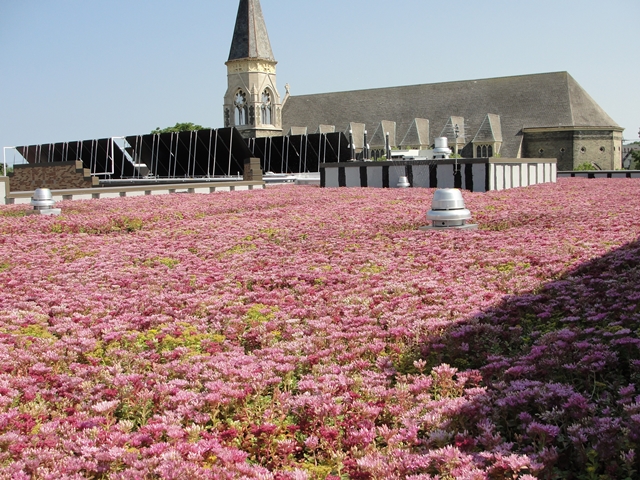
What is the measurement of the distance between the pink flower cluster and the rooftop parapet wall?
1706 centimetres

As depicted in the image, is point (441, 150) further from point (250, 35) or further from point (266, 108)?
point (266, 108)

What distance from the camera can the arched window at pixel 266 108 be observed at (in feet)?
314

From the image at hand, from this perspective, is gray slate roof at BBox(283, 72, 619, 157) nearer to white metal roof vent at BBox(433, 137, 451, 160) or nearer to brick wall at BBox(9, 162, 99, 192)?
white metal roof vent at BBox(433, 137, 451, 160)

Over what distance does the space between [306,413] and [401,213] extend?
13061mm

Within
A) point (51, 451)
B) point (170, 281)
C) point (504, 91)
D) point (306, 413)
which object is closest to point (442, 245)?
point (170, 281)

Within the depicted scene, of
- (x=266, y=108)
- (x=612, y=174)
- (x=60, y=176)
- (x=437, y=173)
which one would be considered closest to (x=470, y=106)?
(x=266, y=108)

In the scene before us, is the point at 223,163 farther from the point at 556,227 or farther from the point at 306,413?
the point at 306,413

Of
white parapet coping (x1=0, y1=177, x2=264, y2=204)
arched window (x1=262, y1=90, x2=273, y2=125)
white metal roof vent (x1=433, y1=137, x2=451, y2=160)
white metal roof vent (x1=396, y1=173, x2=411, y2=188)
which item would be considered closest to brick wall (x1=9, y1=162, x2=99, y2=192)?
white parapet coping (x1=0, y1=177, x2=264, y2=204)

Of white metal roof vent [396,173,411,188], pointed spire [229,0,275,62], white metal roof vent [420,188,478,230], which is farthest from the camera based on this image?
pointed spire [229,0,275,62]

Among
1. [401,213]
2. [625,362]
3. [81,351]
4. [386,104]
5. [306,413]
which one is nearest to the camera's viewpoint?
[306,413]

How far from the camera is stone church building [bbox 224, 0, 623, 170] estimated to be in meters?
86.3

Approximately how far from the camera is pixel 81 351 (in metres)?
6.52

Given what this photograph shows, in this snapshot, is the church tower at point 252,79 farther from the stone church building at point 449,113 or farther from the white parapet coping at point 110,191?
the white parapet coping at point 110,191

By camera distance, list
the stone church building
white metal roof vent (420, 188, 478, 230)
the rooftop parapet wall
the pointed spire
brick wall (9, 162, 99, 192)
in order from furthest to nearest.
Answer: the pointed spire → the stone church building → brick wall (9, 162, 99, 192) → the rooftop parapet wall → white metal roof vent (420, 188, 478, 230)
